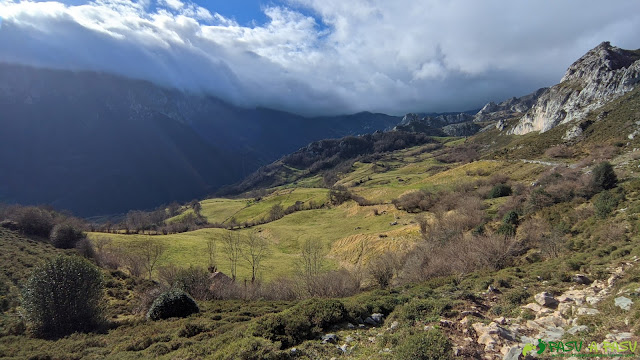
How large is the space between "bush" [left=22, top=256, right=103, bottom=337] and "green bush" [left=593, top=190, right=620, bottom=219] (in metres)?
44.2

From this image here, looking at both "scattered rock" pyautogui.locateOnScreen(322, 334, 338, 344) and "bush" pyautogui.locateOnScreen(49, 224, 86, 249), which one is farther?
"bush" pyautogui.locateOnScreen(49, 224, 86, 249)

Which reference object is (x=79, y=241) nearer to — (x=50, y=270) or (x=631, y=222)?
(x=50, y=270)

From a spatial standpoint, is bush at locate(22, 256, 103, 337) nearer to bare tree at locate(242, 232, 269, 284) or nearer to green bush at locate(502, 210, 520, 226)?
bare tree at locate(242, 232, 269, 284)

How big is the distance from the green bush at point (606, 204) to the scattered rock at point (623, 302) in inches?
760

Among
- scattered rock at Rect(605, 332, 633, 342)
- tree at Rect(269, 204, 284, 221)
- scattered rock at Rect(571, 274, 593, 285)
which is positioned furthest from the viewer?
tree at Rect(269, 204, 284, 221)

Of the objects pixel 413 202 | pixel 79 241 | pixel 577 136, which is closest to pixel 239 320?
pixel 79 241

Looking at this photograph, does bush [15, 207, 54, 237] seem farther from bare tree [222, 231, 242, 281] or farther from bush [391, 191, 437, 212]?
bush [391, 191, 437, 212]

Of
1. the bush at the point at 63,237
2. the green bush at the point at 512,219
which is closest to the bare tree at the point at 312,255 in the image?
the green bush at the point at 512,219

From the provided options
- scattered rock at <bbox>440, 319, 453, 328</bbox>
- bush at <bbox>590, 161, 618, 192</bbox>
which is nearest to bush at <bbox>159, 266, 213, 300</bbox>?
scattered rock at <bbox>440, 319, 453, 328</bbox>

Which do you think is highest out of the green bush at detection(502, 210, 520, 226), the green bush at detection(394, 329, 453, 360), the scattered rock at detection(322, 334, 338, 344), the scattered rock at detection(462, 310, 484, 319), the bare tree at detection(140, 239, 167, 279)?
the bare tree at detection(140, 239, 167, 279)

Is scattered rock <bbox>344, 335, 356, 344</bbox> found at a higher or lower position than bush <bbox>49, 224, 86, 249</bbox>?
lower

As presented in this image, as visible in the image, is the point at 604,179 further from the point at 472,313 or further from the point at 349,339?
the point at 349,339

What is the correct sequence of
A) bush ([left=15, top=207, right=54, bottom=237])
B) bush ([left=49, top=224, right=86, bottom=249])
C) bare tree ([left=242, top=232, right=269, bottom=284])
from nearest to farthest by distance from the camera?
bush ([left=49, top=224, right=86, bottom=249]) < bush ([left=15, top=207, right=54, bottom=237]) < bare tree ([left=242, top=232, right=269, bottom=284])

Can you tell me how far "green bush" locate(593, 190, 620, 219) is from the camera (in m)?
27.2
